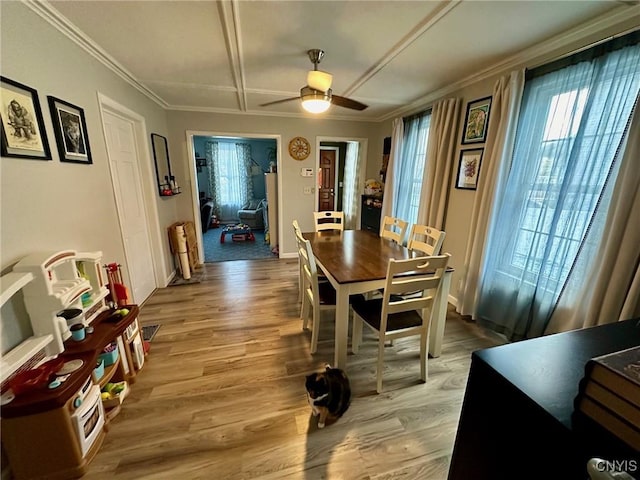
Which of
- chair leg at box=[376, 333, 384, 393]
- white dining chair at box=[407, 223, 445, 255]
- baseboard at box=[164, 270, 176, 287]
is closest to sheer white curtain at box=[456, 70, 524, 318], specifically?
white dining chair at box=[407, 223, 445, 255]

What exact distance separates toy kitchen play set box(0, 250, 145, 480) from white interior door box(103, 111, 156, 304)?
109 cm

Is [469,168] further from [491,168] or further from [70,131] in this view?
[70,131]

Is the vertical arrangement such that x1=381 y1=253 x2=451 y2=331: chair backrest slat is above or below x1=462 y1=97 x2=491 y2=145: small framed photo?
below

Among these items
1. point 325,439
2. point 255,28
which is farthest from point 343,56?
point 325,439

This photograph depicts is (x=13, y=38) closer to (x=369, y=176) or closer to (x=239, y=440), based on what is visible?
(x=239, y=440)

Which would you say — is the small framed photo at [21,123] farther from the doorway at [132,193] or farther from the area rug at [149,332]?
the area rug at [149,332]

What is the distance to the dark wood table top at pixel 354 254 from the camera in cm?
176

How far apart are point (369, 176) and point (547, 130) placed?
301 cm

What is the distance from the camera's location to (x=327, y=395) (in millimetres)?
1462

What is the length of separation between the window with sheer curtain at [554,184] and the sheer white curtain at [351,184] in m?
2.96

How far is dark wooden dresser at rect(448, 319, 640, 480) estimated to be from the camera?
0.51m

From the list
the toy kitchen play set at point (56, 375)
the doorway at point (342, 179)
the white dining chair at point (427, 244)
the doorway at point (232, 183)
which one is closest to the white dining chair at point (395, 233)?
the white dining chair at point (427, 244)

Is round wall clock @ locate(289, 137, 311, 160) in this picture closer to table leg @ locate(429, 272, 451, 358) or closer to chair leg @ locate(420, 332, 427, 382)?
table leg @ locate(429, 272, 451, 358)

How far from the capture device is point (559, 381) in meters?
0.62
